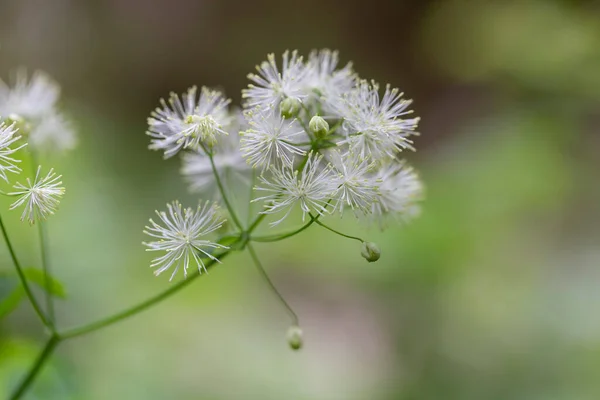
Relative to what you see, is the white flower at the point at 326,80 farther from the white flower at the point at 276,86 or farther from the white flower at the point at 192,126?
the white flower at the point at 192,126

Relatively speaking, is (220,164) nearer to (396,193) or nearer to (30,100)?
(396,193)

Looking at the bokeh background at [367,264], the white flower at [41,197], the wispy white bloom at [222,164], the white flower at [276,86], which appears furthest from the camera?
the bokeh background at [367,264]

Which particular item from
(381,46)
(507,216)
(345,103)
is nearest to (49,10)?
(381,46)

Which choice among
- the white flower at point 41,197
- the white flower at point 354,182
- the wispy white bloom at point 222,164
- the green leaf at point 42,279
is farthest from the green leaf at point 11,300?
the white flower at point 354,182

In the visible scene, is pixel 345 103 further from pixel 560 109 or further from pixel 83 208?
pixel 560 109

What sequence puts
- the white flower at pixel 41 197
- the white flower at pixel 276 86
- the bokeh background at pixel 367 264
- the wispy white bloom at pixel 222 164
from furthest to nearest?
the bokeh background at pixel 367 264 < the wispy white bloom at pixel 222 164 < the white flower at pixel 276 86 < the white flower at pixel 41 197

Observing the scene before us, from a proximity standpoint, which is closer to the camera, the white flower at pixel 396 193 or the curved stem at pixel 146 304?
the curved stem at pixel 146 304
